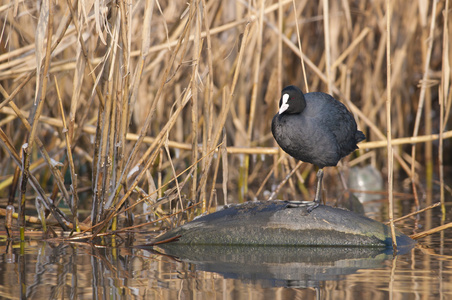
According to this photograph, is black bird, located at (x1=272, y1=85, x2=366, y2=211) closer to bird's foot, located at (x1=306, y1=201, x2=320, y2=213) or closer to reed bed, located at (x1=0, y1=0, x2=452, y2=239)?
bird's foot, located at (x1=306, y1=201, x2=320, y2=213)

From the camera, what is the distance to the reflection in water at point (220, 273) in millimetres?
2316

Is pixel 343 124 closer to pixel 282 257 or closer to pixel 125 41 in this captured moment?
pixel 282 257

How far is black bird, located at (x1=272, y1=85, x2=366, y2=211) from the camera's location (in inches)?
135

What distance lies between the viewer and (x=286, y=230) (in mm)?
3424

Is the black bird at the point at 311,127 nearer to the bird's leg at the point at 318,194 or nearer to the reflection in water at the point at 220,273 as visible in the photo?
the bird's leg at the point at 318,194

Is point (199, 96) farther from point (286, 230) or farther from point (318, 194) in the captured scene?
point (286, 230)

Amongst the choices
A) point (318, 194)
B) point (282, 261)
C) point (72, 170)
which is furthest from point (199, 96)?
point (282, 261)

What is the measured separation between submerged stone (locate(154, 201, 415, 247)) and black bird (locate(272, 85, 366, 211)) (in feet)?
0.42

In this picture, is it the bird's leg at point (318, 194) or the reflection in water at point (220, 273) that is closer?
the reflection in water at point (220, 273)

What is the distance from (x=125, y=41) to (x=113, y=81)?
226 mm

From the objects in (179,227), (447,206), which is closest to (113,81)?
(179,227)

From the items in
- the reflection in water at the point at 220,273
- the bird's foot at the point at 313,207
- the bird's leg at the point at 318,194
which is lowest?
the reflection in water at the point at 220,273

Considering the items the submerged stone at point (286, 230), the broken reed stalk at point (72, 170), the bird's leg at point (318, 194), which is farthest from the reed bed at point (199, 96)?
the bird's leg at point (318, 194)

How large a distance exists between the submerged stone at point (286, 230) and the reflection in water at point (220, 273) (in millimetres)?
89
